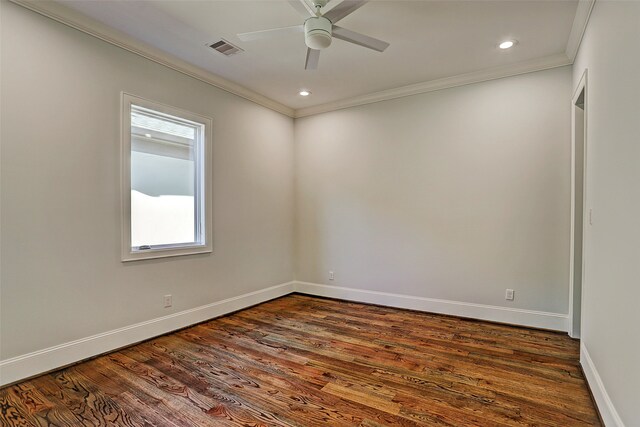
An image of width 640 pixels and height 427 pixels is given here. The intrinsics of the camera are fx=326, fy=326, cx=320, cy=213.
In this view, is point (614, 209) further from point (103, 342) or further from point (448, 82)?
point (103, 342)

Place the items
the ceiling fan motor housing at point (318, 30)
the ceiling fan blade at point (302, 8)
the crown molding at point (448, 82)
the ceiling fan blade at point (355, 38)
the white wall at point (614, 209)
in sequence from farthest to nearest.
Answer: the crown molding at point (448, 82), the ceiling fan blade at point (355, 38), the ceiling fan motor housing at point (318, 30), the ceiling fan blade at point (302, 8), the white wall at point (614, 209)

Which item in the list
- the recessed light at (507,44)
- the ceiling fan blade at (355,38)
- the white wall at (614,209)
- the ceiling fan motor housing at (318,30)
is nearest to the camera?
the white wall at (614,209)

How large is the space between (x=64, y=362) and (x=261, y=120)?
336cm

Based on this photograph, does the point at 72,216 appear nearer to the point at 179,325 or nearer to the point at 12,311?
the point at 12,311

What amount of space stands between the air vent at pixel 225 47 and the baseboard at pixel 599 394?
379 centimetres

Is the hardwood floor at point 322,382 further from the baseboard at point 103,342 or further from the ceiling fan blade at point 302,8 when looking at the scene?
the ceiling fan blade at point 302,8

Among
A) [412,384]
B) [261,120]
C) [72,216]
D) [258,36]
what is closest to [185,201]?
[72,216]

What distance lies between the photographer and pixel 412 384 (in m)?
2.30

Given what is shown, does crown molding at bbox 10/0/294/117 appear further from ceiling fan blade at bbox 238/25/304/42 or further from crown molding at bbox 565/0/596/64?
crown molding at bbox 565/0/596/64

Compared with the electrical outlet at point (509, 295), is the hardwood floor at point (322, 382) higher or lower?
lower

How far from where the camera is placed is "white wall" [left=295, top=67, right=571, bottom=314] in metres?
3.38

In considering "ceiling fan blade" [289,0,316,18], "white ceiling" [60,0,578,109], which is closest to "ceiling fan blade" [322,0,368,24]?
"ceiling fan blade" [289,0,316,18]

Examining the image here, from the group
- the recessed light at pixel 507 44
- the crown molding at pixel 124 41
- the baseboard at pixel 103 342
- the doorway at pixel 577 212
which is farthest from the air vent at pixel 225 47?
A: the doorway at pixel 577 212

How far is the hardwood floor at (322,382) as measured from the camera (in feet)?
6.37
